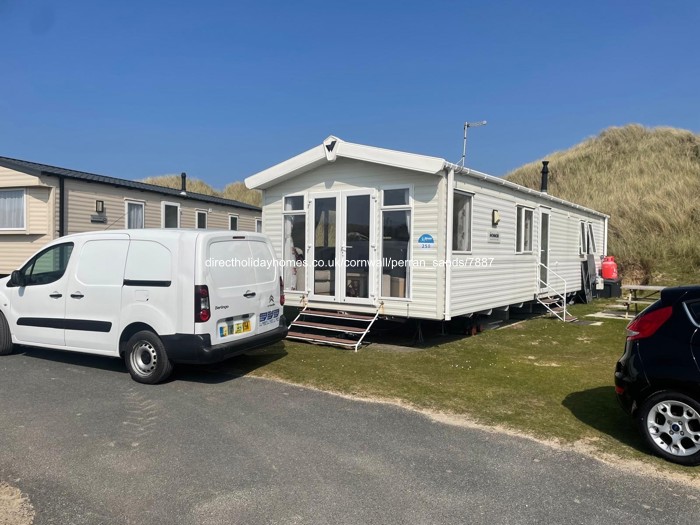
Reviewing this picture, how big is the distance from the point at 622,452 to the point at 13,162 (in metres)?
15.9

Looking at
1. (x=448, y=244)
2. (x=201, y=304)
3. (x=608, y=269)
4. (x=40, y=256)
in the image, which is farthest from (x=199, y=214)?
(x=608, y=269)

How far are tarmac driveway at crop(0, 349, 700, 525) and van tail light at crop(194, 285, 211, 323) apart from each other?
86cm

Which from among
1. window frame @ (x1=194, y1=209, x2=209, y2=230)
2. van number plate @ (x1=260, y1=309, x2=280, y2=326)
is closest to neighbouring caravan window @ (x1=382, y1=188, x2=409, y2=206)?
van number plate @ (x1=260, y1=309, x2=280, y2=326)

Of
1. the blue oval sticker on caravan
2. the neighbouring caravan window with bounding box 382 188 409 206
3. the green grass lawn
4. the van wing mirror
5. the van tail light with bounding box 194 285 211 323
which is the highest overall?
the neighbouring caravan window with bounding box 382 188 409 206

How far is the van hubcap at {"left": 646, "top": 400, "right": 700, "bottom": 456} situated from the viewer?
370 centimetres

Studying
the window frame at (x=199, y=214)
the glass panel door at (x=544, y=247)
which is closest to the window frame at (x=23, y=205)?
the window frame at (x=199, y=214)

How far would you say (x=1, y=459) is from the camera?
384 centimetres

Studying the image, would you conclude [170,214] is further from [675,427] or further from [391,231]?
[675,427]

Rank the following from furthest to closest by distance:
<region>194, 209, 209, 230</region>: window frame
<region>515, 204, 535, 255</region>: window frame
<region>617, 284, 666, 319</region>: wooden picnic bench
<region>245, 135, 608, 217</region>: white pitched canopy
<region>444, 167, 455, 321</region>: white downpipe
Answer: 1. <region>194, 209, 209, 230</region>: window frame
2. <region>617, 284, 666, 319</region>: wooden picnic bench
3. <region>515, 204, 535, 255</region>: window frame
4. <region>444, 167, 455, 321</region>: white downpipe
5. <region>245, 135, 608, 217</region>: white pitched canopy

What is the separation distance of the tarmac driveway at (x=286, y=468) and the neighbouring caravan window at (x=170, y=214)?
12965mm

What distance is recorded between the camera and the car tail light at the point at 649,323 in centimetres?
394

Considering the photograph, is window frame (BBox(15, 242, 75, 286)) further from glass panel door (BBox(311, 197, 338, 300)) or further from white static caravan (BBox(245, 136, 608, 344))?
glass panel door (BBox(311, 197, 338, 300))

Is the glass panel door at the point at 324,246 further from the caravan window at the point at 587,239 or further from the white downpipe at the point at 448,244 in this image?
the caravan window at the point at 587,239

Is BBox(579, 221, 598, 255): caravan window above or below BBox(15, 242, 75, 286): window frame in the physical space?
above
